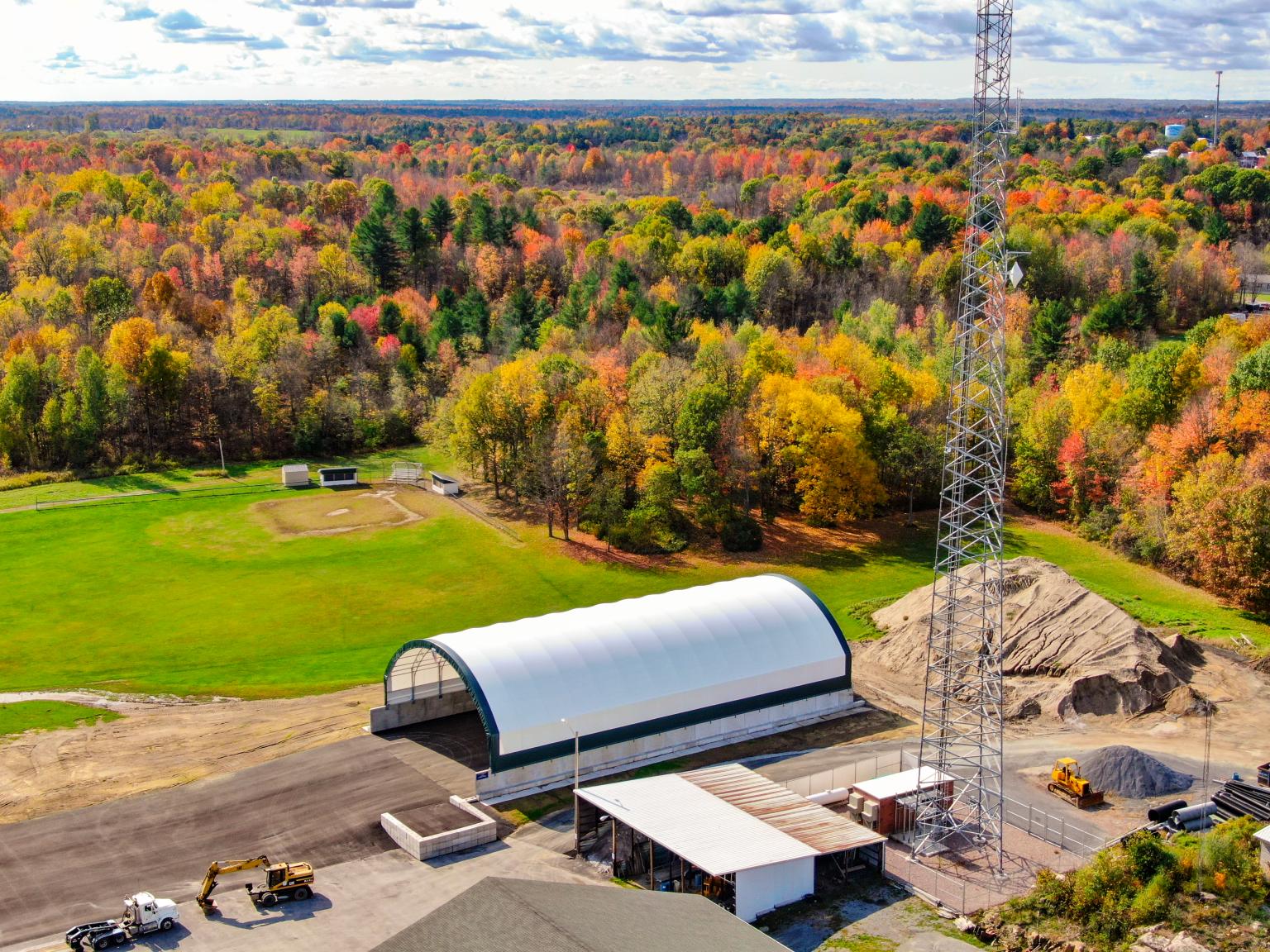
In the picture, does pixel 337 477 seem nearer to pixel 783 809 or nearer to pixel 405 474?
pixel 405 474

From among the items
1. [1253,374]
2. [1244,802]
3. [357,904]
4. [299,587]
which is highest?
[1253,374]

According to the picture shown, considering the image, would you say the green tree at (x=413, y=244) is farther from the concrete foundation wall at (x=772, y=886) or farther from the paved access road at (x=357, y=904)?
the concrete foundation wall at (x=772, y=886)

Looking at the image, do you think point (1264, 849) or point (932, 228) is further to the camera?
point (932, 228)

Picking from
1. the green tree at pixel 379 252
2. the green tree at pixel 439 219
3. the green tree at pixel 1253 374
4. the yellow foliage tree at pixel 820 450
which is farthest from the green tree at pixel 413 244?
the green tree at pixel 1253 374

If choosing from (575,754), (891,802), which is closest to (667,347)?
(575,754)

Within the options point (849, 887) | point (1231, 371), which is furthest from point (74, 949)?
point (1231, 371)

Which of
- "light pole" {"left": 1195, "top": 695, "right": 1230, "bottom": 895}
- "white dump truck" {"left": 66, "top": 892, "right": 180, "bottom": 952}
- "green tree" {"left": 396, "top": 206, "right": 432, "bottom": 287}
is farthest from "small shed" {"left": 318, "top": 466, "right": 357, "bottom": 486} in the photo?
"light pole" {"left": 1195, "top": 695, "right": 1230, "bottom": 895}

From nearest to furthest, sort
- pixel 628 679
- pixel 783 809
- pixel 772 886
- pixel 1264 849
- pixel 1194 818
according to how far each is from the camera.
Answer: pixel 772 886, pixel 1264 849, pixel 783 809, pixel 1194 818, pixel 628 679

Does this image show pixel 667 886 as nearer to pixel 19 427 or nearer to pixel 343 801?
pixel 343 801
